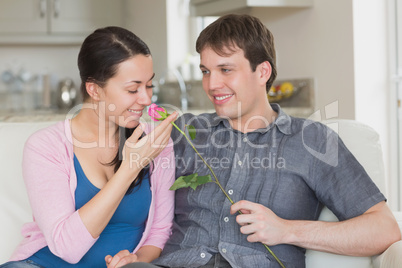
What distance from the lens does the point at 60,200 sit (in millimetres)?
1577

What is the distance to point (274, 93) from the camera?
3373 mm

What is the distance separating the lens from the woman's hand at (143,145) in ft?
5.11

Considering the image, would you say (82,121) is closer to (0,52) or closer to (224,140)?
(224,140)

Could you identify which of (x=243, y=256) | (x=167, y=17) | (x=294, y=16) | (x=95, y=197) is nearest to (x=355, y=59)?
(x=294, y=16)

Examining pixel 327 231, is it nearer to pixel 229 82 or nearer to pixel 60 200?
pixel 229 82

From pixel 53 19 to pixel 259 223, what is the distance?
4.19 m

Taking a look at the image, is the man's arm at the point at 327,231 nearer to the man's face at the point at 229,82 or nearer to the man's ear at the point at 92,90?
the man's face at the point at 229,82

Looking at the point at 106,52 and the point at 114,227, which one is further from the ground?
the point at 106,52

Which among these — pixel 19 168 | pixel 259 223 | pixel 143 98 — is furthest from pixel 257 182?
pixel 19 168

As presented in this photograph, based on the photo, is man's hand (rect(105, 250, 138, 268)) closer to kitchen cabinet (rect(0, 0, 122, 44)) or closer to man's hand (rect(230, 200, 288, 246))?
man's hand (rect(230, 200, 288, 246))

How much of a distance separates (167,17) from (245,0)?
156cm

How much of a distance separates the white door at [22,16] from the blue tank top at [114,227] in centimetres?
381

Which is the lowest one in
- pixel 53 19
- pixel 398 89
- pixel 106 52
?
pixel 398 89

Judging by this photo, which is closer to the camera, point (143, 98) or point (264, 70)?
point (143, 98)
